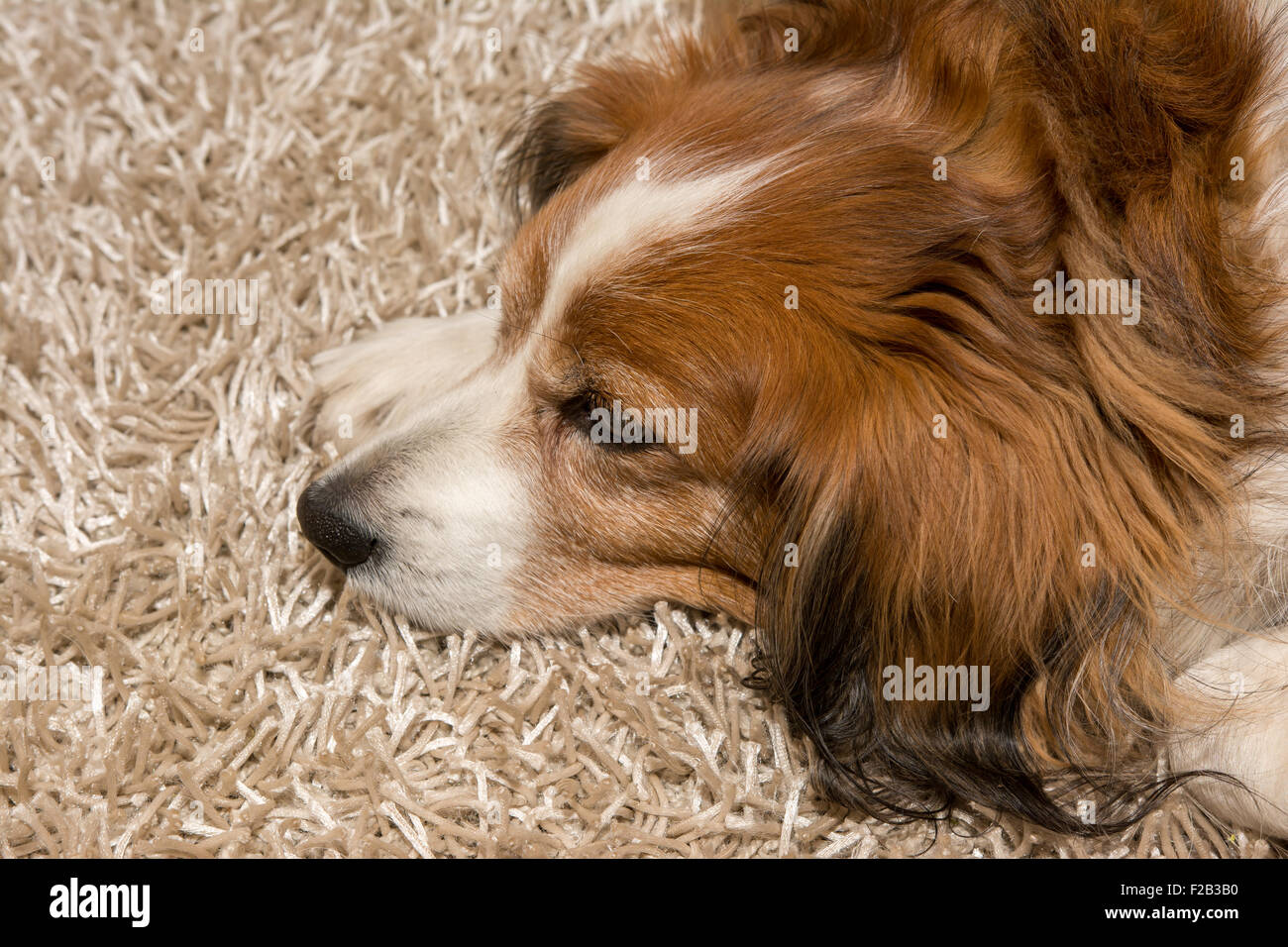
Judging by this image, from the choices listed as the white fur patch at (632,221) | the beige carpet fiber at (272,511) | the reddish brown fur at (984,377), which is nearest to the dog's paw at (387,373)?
the beige carpet fiber at (272,511)

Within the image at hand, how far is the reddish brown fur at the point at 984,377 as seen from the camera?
1547 mm

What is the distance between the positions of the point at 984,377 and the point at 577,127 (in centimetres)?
100

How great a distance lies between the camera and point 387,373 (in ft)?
7.16

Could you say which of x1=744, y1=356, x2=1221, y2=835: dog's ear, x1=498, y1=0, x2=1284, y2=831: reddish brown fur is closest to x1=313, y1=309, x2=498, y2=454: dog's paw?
x1=498, y1=0, x2=1284, y2=831: reddish brown fur

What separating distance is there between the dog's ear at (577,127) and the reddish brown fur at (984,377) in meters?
0.44

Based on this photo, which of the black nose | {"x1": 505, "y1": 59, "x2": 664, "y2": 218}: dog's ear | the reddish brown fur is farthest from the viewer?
{"x1": 505, "y1": 59, "x2": 664, "y2": 218}: dog's ear

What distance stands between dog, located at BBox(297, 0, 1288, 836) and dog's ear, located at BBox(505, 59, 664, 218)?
386 mm

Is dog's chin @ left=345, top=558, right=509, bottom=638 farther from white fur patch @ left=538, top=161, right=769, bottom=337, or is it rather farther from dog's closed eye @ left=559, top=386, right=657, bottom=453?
white fur patch @ left=538, top=161, right=769, bottom=337

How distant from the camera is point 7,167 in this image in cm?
257

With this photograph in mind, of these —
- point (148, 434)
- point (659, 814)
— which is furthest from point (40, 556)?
point (659, 814)

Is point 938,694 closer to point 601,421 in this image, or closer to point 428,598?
point 601,421

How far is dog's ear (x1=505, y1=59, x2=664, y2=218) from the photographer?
6.91 ft

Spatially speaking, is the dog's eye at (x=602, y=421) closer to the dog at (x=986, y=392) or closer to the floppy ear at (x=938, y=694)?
the dog at (x=986, y=392)

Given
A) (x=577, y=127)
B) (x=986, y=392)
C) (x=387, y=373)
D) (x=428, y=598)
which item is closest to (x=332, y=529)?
(x=428, y=598)
